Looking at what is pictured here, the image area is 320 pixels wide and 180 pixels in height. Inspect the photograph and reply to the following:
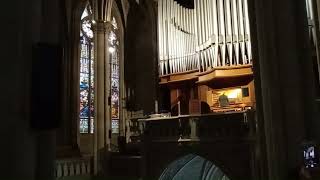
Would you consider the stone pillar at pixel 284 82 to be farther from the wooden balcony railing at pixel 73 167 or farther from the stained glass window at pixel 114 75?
A: the stained glass window at pixel 114 75

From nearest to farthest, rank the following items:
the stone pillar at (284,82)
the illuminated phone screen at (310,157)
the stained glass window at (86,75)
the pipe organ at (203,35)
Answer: the illuminated phone screen at (310,157), the stone pillar at (284,82), the pipe organ at (203,35), the stained glass window at (86,75)

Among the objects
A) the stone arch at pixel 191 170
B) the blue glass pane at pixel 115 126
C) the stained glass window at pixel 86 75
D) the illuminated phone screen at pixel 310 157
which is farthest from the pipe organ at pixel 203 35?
the blue glass pane at pixel 115 126

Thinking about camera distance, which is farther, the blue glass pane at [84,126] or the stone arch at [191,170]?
A: the blue glass pane at [84,126]

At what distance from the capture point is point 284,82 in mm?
5730

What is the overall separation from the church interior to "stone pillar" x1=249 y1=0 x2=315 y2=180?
0.02 m

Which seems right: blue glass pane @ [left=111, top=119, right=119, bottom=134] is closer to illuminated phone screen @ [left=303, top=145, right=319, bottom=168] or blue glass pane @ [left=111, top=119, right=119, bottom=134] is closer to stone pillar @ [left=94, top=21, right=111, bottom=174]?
stone pillar @ [left=94, top=21, right=111, bottom=174]

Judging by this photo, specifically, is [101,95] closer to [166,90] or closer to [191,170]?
[166,90]

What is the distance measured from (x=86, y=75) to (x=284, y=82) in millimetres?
10626

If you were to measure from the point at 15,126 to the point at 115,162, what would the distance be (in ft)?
27.4

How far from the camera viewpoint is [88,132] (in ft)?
48.8

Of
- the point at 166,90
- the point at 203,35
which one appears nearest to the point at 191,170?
the point at 166,90

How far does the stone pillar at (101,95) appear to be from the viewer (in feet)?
43.8

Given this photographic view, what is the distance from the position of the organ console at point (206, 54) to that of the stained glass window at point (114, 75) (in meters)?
4.79

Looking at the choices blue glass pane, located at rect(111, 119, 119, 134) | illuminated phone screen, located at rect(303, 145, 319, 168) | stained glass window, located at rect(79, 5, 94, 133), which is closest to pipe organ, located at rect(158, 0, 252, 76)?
illuminated phone screen, located at rect(303, 145, 319, 168)
